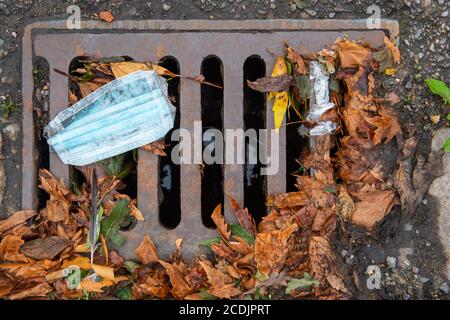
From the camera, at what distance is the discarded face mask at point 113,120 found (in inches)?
74.4

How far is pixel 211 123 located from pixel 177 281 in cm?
59

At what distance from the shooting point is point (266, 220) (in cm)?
188

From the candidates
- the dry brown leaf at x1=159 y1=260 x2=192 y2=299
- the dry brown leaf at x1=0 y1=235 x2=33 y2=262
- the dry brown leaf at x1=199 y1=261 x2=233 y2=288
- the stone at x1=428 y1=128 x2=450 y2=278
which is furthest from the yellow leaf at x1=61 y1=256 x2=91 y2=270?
the stone at x1=428 y1=128 x2=450 y2=278

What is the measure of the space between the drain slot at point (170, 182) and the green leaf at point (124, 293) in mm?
266

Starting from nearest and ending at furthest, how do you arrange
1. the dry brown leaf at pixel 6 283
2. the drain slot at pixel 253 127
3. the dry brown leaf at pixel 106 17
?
the dry brown leaf at pixel 6 283 < the dry brown leaf at pixel 106 17 < the drain slot at pixel 253 127

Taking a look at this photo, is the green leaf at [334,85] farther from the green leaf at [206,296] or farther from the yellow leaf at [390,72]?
the green leaf at [206,296]

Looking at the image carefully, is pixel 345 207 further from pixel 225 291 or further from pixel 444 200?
pixel 225 291

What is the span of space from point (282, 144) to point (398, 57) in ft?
1.56

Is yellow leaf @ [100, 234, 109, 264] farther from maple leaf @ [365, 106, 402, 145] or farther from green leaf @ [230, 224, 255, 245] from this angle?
maple leaf @ [365, 106, 402, 145]

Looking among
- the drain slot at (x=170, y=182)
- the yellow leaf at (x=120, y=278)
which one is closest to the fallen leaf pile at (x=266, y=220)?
the yellow leaf at (x=120, y=278)

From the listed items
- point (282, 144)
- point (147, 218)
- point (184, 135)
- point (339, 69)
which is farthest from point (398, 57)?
point (147, 218)

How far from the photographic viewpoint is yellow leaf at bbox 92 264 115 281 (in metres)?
1.84

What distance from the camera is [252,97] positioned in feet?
6.83
